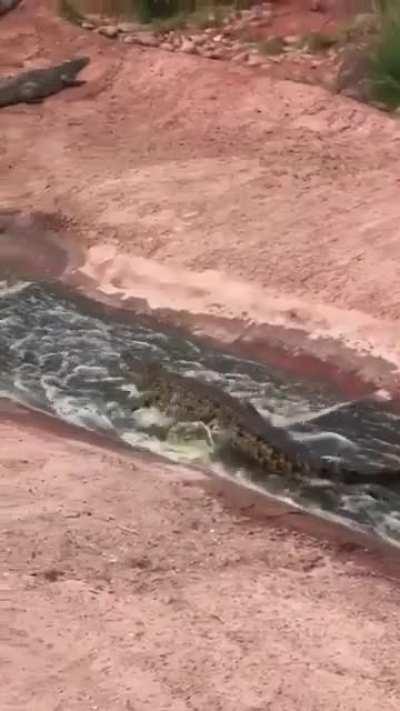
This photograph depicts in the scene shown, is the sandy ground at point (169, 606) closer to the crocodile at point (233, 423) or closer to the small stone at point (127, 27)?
the crocodile at point (233, 423)

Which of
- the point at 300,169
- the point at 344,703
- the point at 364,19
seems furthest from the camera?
the point at 364,19

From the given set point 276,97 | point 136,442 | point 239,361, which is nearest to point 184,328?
point 239,361

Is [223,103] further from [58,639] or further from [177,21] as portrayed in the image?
[58,639]

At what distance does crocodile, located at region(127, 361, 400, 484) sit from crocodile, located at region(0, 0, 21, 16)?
6273 millimetres

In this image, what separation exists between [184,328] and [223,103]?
2.88 m

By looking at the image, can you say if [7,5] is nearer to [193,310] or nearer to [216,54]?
[216,54]

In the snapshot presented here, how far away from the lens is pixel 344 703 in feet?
15.7

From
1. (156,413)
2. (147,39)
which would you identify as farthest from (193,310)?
(147,39)

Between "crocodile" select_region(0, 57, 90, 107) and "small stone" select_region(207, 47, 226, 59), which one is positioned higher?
"small stone" select_region(207, 47, 226, 59)

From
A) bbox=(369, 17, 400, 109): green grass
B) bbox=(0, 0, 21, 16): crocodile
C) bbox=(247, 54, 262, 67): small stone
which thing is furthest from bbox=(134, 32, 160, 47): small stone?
bbox=(369, 17, 400, 109): green grass

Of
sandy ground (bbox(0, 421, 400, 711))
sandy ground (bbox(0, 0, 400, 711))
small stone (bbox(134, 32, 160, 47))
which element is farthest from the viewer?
small stone (bbox(134, 32, 160, 47))

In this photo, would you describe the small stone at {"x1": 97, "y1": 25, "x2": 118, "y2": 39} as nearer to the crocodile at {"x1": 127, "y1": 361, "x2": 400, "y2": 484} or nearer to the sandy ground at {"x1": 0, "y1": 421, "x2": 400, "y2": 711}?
the crocodile at {"x1": 127, "y1": 361, "x2": 400, "y2": 484}

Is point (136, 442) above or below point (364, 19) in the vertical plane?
below

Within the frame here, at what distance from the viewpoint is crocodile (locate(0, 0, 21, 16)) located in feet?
42.8
